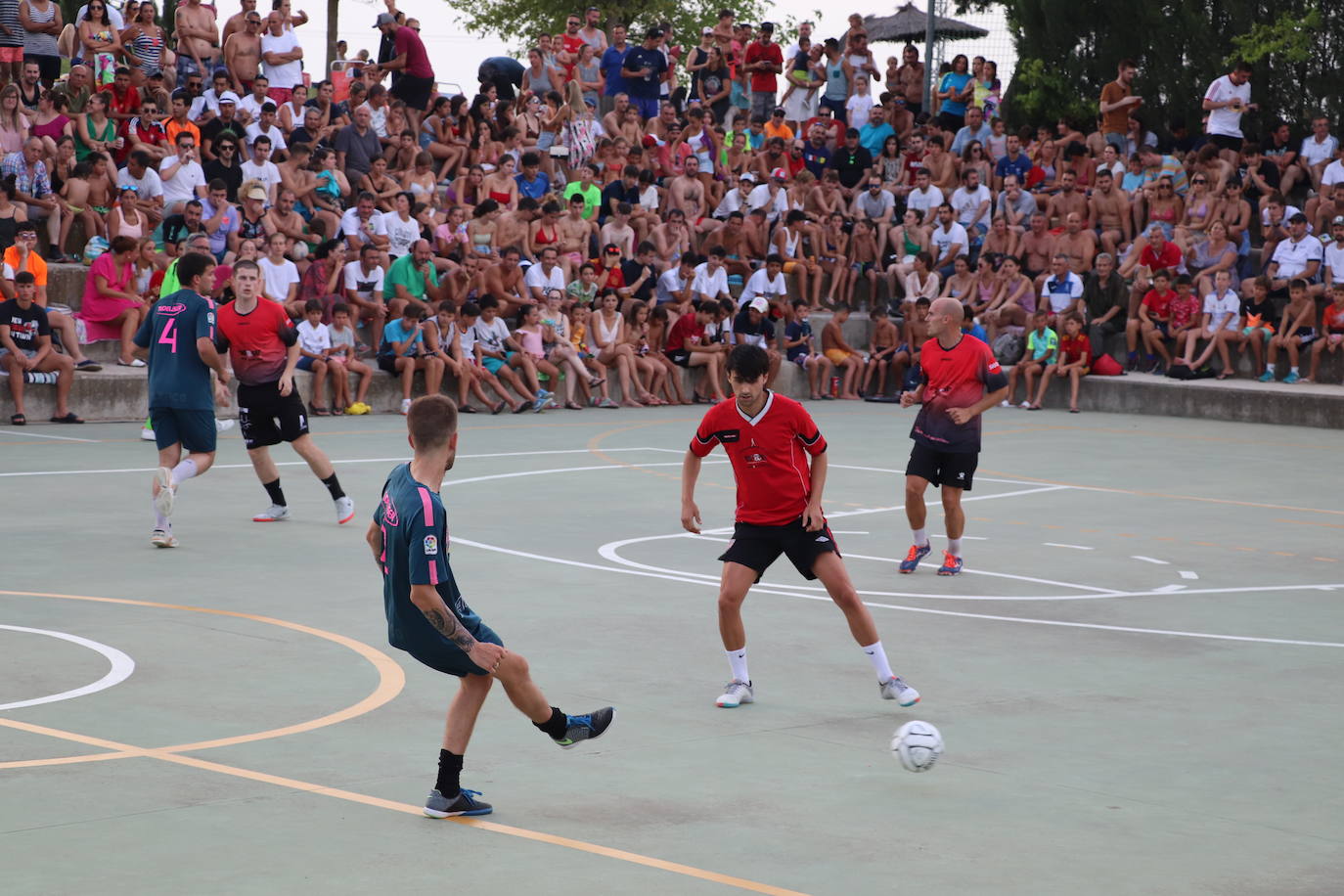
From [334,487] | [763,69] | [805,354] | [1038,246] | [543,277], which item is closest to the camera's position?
[334,487]

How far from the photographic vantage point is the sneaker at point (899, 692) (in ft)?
27.0

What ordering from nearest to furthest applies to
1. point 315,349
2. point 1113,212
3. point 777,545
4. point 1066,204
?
1. point 777,545
2. point 315,349
3. point 1113,212
4. point 1066,204

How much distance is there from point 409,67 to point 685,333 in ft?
20.5

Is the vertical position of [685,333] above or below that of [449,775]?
above

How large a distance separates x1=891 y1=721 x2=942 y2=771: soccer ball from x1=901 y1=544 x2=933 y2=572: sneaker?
5.47 meters

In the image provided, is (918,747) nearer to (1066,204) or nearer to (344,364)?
(344,364)

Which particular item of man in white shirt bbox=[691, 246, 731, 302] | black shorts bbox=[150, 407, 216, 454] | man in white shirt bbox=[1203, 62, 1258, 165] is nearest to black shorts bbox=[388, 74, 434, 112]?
man in white shirt bbox=[691, 246, 731, 302]

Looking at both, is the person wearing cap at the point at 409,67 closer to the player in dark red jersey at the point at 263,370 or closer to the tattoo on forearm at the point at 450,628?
the player in dark red jersey at the point at 263,370

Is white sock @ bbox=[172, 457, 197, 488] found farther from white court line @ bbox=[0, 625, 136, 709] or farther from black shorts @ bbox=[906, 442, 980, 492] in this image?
black shorts @ bbox=[906, 442, 980, 492]

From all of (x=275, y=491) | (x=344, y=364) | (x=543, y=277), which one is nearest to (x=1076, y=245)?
(x=543, y=277)

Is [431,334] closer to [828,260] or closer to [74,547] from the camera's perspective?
[828,260]

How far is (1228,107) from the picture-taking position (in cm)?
2858

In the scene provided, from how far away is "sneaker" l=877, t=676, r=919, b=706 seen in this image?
27.0 ft

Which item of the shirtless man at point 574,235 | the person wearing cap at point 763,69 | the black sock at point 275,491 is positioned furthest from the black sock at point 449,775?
the person wearing cap at point 763,69
